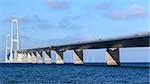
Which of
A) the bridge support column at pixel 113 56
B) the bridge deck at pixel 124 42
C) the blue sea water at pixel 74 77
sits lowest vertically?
the blue sea water at pixel 74 77

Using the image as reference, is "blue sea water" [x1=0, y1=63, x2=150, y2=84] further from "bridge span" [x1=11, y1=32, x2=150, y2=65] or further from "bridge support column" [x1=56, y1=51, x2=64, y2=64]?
"bridge support column" [x1=56, y1=51, x2=64, y2=64]

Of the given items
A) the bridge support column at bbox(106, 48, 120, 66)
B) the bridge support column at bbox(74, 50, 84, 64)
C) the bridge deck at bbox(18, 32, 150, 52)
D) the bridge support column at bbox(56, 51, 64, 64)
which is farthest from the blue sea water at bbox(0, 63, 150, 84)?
the bridge support column at bbox(56, 51, 64, 64)

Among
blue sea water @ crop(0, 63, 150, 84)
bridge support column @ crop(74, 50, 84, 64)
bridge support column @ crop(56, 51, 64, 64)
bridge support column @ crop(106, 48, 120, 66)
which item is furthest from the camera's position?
bridge support column @ crop(56, 51, 64, 64)

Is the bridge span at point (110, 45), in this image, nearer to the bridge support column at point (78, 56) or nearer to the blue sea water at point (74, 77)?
the bridge support column at point (78, 56)

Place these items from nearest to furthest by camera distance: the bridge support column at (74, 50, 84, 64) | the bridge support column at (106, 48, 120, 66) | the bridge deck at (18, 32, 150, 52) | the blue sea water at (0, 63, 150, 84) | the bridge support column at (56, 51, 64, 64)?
the blue sea water at (0, 63, 150, 84), the bridge deck at (18, 32, 150, 52), the bridge support column at (106, 48, 120, 66), the bridge support column at (74, 50, 84, 64), the bridge support column at (56, 51, 64, 64)

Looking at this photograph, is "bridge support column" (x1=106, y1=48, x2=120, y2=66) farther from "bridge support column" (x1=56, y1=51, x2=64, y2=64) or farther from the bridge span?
"bridge support column" (x1=56, y1=51, x2=64, y2=64)

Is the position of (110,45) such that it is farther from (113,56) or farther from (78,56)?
(78,56)

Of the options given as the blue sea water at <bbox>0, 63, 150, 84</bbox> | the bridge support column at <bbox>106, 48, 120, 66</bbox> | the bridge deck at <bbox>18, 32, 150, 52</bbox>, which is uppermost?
the bridge deck at <bbox>18, 32, 150, 52</bbox>

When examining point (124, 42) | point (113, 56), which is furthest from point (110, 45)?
point (124, 42)

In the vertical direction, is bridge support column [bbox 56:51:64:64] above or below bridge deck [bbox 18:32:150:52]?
below

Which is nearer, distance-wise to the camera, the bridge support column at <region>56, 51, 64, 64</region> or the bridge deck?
the bridge deck

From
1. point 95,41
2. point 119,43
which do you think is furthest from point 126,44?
point 95,41

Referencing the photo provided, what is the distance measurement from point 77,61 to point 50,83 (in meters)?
120

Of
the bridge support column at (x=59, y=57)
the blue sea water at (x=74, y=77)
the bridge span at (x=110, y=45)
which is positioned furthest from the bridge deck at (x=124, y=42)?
the bridge support column at (x=59, y=57)
